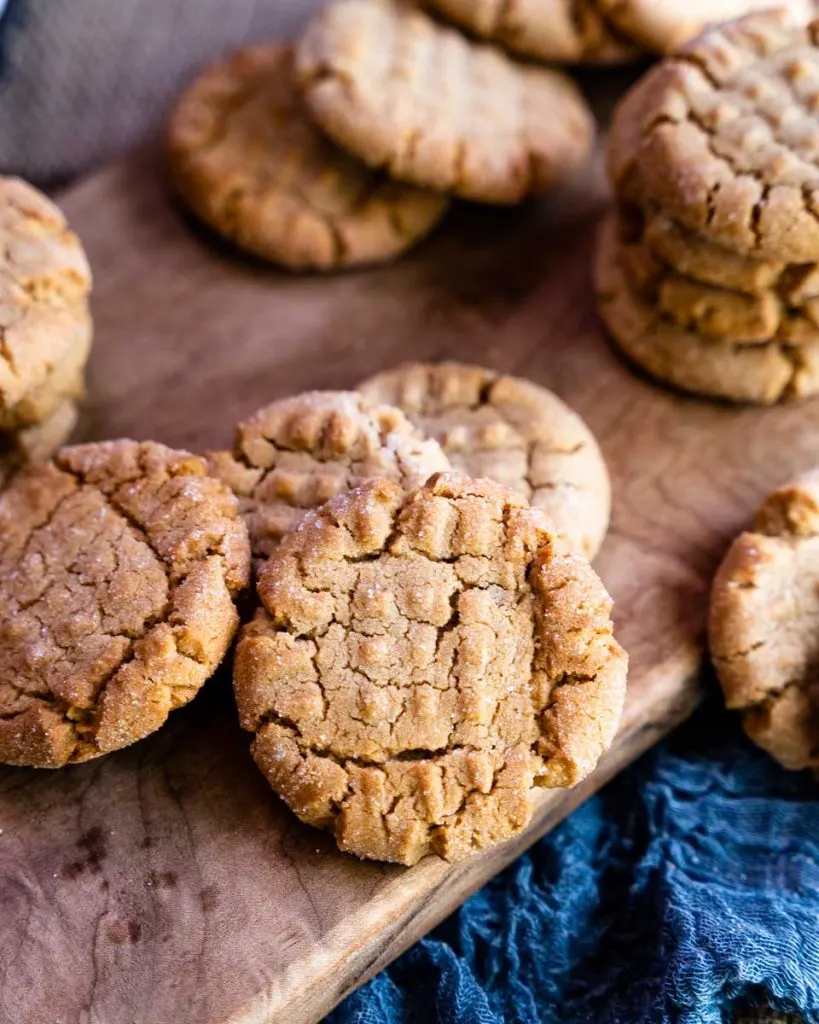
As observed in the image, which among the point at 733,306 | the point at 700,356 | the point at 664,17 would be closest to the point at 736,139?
the point at 733,306

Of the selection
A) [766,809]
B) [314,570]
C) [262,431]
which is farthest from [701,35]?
[766,809]

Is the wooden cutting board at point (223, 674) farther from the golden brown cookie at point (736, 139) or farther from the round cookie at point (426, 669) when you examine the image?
the golden brown cookie at point (736, 139)

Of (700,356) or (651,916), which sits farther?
(700,356)

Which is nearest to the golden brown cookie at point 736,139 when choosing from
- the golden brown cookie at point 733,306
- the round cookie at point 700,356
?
the golden brown cookie at point 733,306

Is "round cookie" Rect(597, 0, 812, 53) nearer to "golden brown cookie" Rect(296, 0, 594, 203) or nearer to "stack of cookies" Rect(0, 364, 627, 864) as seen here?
"golden brown cookie" Rect(296, 0, 594, 203)

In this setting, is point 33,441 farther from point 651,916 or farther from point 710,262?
point 651,916

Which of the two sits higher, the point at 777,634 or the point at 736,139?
the point at 736,139

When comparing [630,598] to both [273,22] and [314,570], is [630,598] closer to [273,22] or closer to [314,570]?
[314,570]
